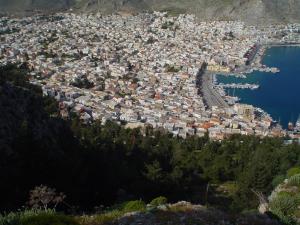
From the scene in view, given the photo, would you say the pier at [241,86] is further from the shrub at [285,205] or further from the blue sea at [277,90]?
the shrub at [285,205]

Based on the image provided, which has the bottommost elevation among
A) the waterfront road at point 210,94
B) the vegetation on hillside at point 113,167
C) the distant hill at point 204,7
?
the vegetation on hillside at point 113,167

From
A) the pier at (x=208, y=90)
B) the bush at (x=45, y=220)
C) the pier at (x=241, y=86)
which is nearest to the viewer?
the bush at (x=45, y=220)

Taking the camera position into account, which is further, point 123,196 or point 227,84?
point 227,84

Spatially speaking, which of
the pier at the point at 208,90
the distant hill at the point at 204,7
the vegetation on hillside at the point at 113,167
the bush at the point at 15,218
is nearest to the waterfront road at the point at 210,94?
the pier at the point at 208,90

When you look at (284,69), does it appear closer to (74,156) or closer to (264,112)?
(264,112)

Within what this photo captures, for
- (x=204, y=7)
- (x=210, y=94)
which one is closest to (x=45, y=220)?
(x=210, y=94)

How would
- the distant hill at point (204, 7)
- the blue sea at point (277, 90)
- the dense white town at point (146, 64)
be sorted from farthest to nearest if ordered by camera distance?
the distant hill at point (204, 7)
the blue sea at point (277, 90)
the dense white town at point (146, 64)

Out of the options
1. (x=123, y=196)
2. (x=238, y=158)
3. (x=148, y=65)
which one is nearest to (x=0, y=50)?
(x=148, y=65)
